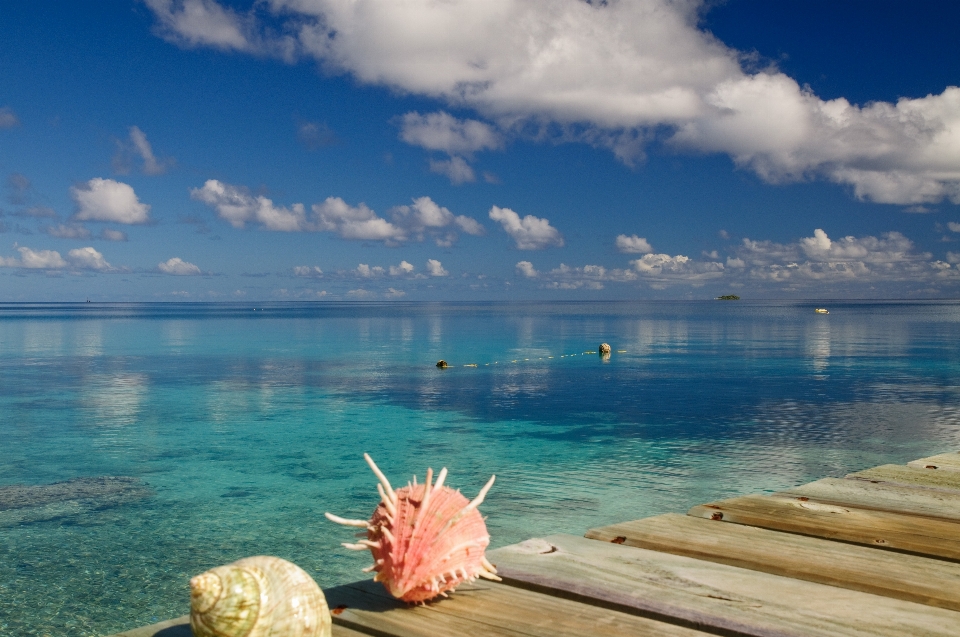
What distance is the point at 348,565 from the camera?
11.0 m

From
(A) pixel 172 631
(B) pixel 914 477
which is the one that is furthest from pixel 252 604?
(B) pixel 914 477

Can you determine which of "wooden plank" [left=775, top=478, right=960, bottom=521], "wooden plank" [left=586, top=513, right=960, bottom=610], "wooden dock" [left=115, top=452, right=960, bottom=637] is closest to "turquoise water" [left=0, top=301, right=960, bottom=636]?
"wooden plank" [left=775, top=478, right=960, bottom=521]

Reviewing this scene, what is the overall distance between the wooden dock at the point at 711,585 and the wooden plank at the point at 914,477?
1395 millimetres

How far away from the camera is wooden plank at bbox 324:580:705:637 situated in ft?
9.66

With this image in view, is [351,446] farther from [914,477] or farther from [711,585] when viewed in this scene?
[711,585]

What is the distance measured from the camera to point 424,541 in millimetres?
3131

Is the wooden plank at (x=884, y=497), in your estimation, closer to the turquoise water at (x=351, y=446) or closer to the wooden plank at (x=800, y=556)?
the wooden plank at (x=800, y=556)

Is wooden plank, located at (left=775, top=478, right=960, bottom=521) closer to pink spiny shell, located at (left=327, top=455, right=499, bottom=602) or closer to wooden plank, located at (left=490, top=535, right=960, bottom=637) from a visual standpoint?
wooden plank, located at (left=490, top=535, right=960, bottom=637)

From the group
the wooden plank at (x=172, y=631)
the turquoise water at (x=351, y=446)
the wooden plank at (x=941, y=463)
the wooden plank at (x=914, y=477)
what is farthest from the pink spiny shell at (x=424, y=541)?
the turquoise water at (x=351, y=446)

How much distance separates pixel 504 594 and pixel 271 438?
61.6 feet

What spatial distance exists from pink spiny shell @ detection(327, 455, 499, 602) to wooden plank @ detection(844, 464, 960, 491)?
4611mm

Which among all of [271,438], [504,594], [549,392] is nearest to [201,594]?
[504,594]

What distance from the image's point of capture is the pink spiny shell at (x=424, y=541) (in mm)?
3059

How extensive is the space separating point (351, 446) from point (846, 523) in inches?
639
